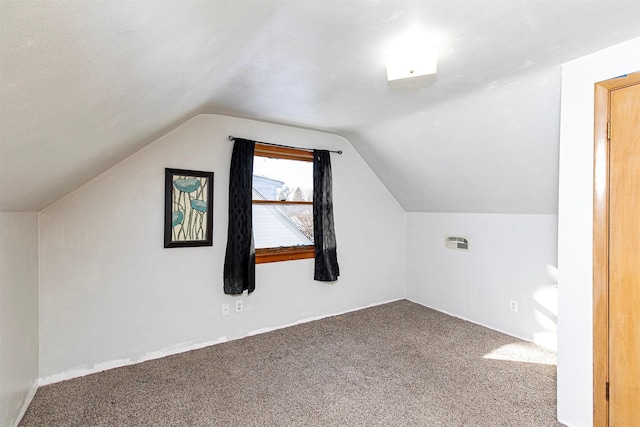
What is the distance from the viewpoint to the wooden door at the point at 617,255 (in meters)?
1.74

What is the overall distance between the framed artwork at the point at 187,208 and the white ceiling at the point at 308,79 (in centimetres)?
66

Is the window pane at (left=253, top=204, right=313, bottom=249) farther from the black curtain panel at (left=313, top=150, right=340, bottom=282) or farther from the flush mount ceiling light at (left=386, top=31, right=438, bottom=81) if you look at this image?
the flush mount ceiling light at (left=386, top=31, right=438, bottom=81)

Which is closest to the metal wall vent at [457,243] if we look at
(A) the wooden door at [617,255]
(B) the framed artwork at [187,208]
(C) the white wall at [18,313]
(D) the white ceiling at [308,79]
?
(D) the white ceiling at [308,79]

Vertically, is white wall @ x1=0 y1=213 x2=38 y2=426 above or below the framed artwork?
below

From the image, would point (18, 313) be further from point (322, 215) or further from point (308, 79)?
point (322, 215)

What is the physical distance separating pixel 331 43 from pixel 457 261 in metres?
3.09

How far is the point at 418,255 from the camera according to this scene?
4.48m

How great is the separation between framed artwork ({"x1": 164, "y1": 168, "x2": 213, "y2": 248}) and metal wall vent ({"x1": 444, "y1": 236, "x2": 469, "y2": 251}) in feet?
9.25

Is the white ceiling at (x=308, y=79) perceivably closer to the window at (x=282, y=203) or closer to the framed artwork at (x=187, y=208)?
the window at (x=282, y=203)

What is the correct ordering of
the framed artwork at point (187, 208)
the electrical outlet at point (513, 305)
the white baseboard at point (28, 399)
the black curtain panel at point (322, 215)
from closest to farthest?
the white baseboard at point (28, 399), the framed artwork at point (187, 208), the electrical outlet at point (513, 305), the black curtain panel at point (322, 215)

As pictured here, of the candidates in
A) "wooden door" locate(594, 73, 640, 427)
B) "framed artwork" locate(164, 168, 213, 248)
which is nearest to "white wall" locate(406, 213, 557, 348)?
"wooden door" locate(594, 73, 640, 427)

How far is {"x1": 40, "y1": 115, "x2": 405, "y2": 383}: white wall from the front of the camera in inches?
98.8

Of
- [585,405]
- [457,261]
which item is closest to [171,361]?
[585,405]

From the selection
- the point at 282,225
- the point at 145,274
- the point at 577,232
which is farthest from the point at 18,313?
the point at 577,232
